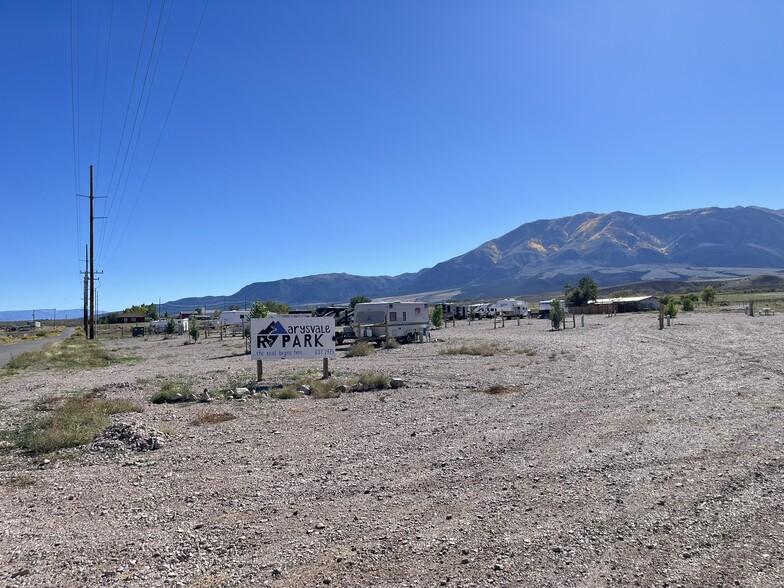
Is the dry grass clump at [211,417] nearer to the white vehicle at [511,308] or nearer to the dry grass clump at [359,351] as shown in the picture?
the dry grass clump at [359,351]

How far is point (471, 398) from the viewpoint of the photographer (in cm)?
1474

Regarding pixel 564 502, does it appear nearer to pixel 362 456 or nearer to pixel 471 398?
pixel 362 456

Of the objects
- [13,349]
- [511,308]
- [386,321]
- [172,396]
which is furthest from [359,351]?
[511,308]

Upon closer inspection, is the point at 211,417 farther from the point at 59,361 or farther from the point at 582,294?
the point at 582,294

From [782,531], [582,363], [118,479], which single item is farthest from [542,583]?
[582,363]

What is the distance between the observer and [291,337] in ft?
62.2

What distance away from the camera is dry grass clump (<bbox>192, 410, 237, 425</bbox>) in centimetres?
1227

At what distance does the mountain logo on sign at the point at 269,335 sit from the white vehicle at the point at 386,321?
1921 centimetres

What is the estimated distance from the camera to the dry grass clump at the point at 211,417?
40.3 feet

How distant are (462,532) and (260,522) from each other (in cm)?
209

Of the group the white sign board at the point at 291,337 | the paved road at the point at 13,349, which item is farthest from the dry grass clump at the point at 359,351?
the paved road at the point at 13,349

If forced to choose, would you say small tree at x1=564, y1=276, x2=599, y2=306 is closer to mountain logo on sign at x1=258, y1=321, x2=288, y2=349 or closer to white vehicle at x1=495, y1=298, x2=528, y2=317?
white vehicle at x1=495, y1=298, x2=528, y2=317

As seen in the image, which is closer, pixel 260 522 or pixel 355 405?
pixel 260 522

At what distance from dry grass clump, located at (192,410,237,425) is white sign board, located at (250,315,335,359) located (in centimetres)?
546
